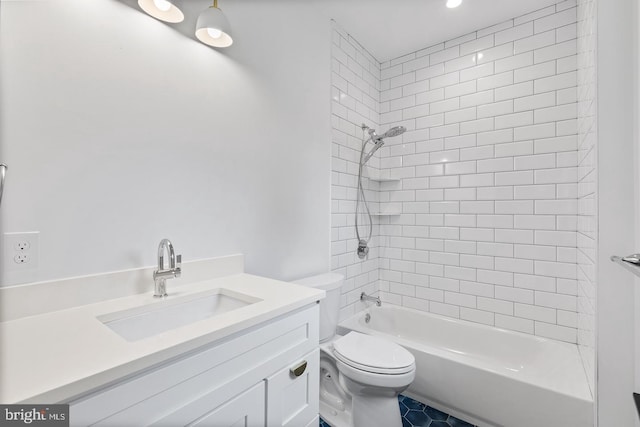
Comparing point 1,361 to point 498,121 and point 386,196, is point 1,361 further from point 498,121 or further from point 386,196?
point 498,121

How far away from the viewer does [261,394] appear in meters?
0.87

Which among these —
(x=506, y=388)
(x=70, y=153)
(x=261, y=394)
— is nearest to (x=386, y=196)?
(x=506, y=388)

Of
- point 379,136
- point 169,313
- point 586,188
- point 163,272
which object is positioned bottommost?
point 169,313

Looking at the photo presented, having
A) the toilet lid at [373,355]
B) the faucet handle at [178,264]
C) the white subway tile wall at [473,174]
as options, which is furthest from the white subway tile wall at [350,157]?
the faucet handle at [178,264]

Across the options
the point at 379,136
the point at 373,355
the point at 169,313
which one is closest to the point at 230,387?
the point at 169,313

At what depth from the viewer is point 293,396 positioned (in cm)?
98

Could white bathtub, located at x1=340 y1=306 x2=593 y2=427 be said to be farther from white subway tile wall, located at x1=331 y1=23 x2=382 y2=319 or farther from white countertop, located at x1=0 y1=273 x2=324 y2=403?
white countertop, located at x1=0 y1=273 x2=324 y2=403

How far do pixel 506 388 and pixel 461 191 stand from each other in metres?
1.33

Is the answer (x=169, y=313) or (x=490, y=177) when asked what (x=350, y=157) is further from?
(x=169, y=313)

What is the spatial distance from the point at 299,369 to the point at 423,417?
1196 mm

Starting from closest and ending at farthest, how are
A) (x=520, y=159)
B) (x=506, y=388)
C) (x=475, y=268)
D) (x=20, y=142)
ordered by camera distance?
1. (x=20, y=142)
2. (x=506, y=388)
3. (x=520, y=159)
4. (x=475, y=268)

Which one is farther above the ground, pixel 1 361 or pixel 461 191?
pixel 461 191

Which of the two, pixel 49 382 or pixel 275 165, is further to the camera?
pixel 275 165

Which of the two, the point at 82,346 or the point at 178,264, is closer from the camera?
the point at 82,346
